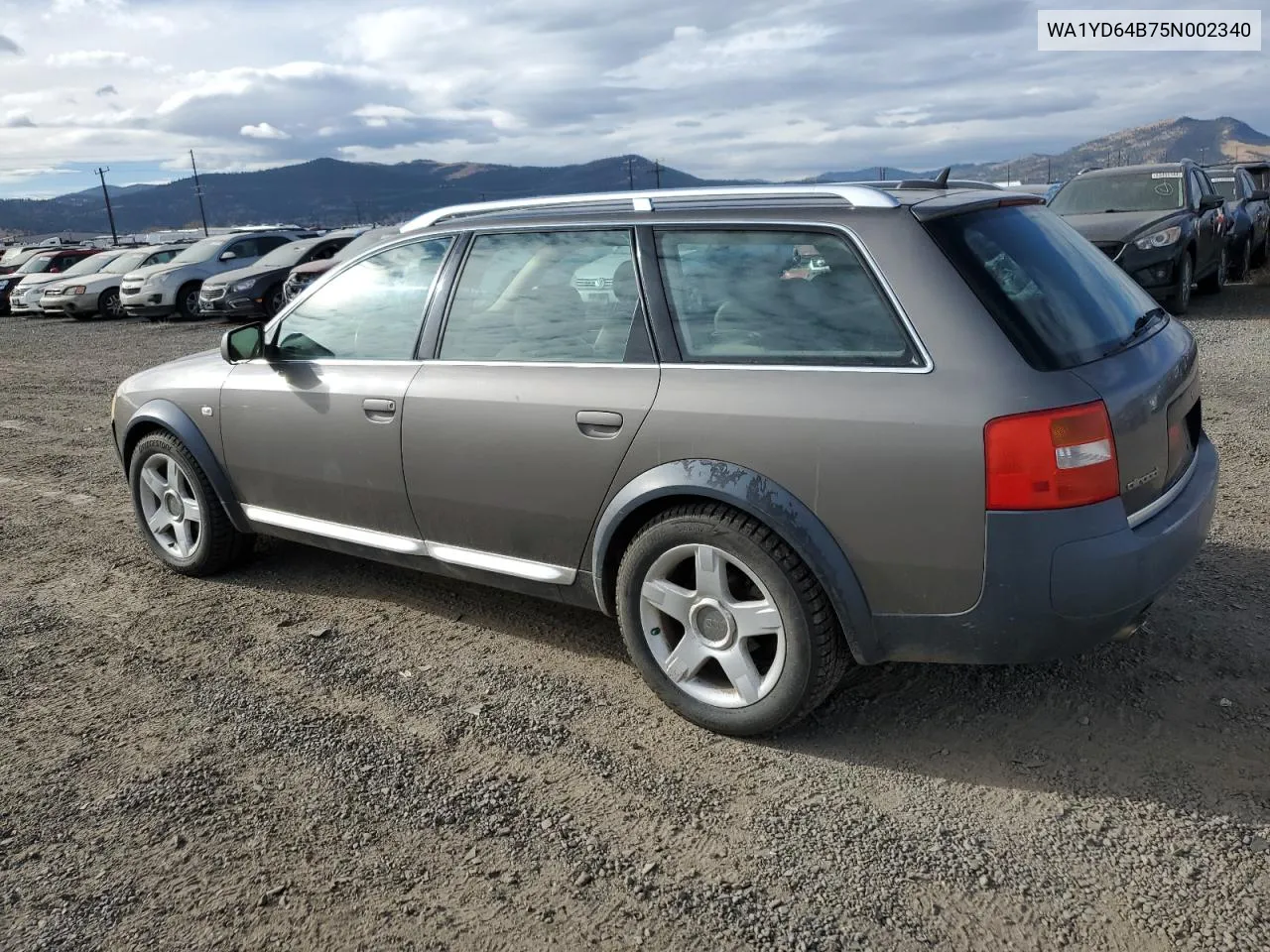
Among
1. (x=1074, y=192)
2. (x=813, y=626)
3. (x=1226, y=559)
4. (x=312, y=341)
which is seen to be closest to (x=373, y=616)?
(x=312, y=341)

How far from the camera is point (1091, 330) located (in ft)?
9.93

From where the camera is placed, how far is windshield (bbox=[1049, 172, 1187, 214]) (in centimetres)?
1224

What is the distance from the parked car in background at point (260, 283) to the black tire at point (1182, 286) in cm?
1361

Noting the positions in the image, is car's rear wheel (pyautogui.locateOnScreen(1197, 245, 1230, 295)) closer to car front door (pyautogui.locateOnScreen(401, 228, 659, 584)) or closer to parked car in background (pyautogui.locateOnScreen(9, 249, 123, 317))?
car front door (pyautogui.locateOnScreen(401, 228, 659, 584))

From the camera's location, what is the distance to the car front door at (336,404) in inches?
156

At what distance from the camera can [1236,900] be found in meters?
2.41

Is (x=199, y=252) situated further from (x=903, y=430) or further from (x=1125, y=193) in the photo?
(x=903, y=430)

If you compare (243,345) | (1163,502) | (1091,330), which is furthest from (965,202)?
(243,345)

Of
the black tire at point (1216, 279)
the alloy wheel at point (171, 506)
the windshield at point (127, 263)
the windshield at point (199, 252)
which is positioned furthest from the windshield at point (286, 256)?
the black tire at point (1216, 279)

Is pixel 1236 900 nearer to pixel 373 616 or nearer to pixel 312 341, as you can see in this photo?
pixel 373 616

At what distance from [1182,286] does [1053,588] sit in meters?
10.5

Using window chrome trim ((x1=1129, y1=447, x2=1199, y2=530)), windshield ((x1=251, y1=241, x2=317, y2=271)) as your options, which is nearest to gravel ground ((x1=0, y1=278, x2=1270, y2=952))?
window chrome trim ((x1=1129, y1=447, x2=1199, y2=530))

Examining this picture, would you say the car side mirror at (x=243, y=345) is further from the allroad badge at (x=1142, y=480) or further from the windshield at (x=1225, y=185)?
the windshield at (x=1225, y=185)

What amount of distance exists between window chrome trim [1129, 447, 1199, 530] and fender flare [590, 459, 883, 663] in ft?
2.54
